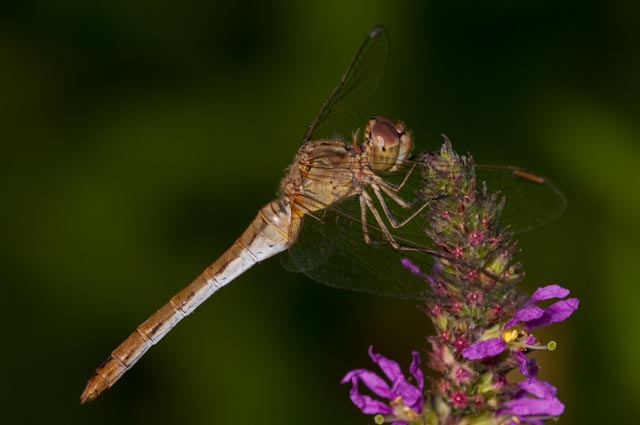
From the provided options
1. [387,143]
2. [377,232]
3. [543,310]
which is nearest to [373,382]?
[543,310]

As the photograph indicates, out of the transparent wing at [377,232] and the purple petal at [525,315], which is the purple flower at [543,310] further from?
the transparent wing at [377,232]

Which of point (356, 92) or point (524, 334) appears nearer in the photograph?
point (524, 334)

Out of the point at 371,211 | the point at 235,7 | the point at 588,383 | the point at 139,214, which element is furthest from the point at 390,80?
the point at 588,383

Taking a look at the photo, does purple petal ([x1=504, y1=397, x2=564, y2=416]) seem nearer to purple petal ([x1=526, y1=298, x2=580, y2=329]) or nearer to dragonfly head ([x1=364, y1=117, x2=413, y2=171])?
purple petal ([x1=526, y1=298, x2=580, y2=329])

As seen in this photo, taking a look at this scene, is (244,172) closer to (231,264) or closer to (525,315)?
(231,264)

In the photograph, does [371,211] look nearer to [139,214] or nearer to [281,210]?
[281,210]

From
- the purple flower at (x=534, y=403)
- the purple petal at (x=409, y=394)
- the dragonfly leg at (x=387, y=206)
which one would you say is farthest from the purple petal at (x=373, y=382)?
the dragonfly leg at (x=387, y=206)

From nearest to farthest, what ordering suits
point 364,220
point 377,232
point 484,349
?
point 484,349, point 377,232, point 364,220
